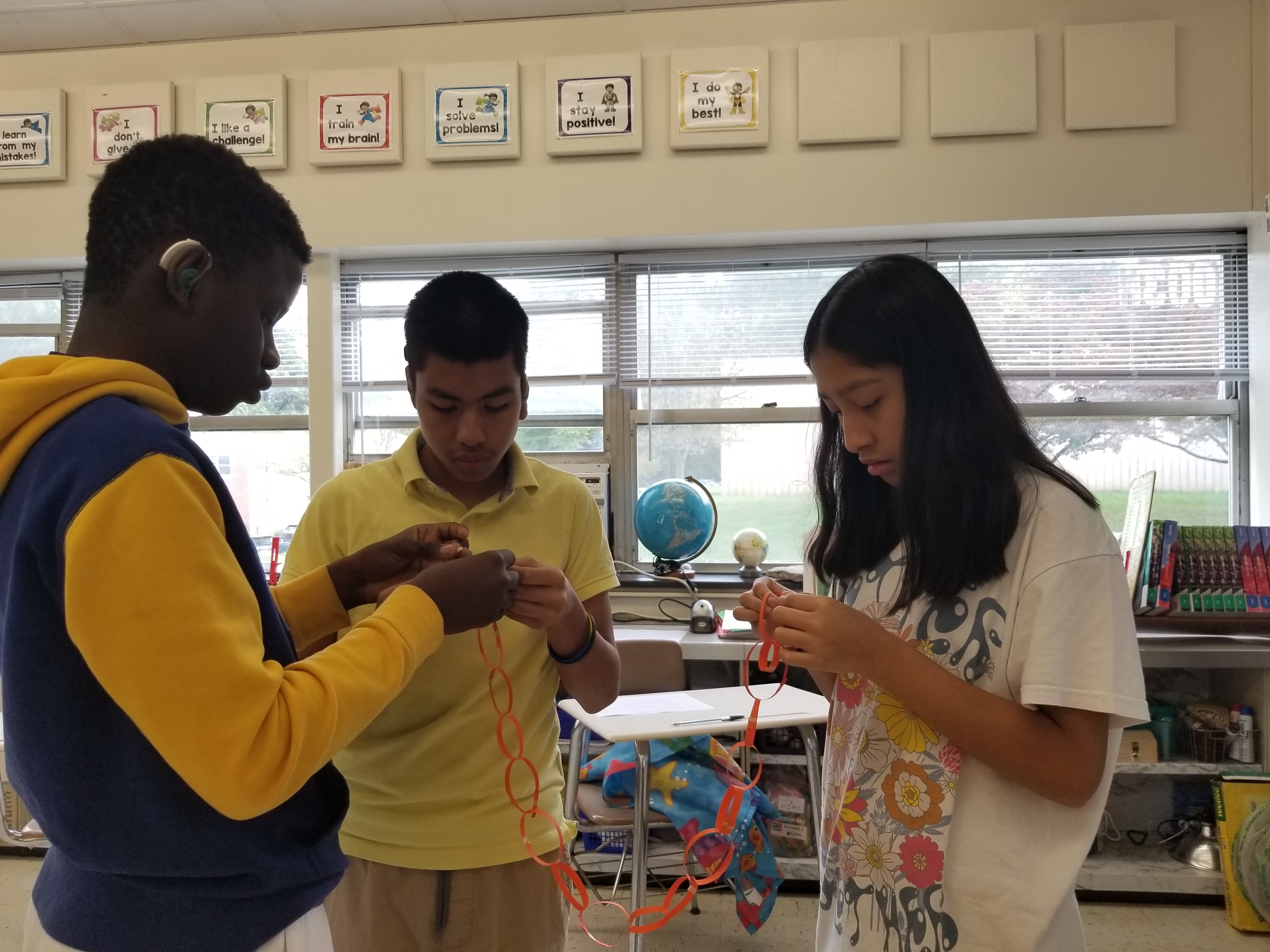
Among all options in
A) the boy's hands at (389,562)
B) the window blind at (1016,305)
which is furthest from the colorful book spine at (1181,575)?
the boy's hands at (389,562)

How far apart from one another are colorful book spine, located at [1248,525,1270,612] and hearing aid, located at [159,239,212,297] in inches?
137

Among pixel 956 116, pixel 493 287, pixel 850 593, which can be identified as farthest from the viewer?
pixel 956 116

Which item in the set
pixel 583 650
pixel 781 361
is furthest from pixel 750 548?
pixel 583 650

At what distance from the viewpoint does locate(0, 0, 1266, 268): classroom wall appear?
11.0 feet

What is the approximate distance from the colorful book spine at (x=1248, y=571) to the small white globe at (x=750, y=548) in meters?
1.70

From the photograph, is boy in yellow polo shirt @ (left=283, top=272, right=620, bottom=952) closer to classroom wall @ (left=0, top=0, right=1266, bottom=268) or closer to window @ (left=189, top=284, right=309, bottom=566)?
classroom wall @ (left=0, top=0, right=1266, bottom=268)

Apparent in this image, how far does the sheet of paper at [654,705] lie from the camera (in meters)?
2.56

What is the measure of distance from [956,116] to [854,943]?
3124 mm

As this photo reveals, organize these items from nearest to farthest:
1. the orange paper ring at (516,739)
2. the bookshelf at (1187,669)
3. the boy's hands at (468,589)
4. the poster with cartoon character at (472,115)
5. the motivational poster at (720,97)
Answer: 1. the boy's hands at (468,589)
2. the orange paper ring at (516,739)
3. the bookshelf at (1187,669)
4. the motivational poster at (720,97)
5. the poster with cartoon character at (472,115)

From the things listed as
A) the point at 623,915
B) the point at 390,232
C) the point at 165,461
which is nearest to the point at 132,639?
the point at 165,461

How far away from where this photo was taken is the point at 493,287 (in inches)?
54.8

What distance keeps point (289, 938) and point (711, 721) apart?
1.69m

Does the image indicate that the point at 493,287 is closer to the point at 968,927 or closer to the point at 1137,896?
the point at 968,927

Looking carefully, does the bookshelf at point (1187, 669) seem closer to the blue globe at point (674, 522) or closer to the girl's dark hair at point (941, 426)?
the blue globe at point (674, 522)
